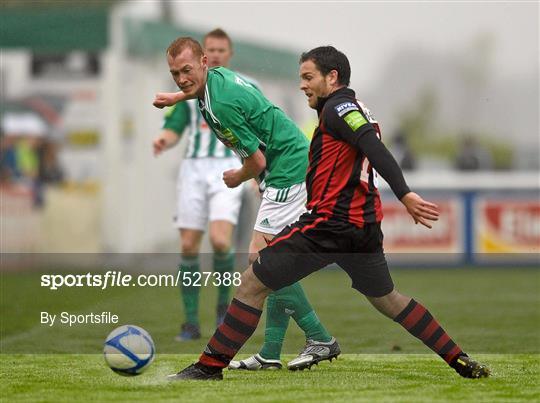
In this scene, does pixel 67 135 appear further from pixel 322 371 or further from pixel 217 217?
pixel 322 371

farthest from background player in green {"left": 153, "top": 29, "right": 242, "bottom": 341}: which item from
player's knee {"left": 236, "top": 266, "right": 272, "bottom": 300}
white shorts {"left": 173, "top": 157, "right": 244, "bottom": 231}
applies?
player's knee {"left": 236, "top": 266, "right": 272, "bottom": 300}

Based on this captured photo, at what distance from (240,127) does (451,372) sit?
1.91 m

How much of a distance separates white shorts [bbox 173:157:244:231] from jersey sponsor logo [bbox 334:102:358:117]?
3.18 metres

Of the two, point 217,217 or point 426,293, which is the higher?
point 217,217

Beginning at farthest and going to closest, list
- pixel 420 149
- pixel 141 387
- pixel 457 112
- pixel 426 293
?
pixel 420 149 → pixel 457 112 → pixel 426 293 → pixel 141 387

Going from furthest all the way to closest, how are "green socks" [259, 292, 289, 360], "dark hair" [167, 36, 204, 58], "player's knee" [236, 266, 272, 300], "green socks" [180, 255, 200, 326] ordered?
1. "green socks" [180, 255, 200, 326]
2. "green socks" [259, 292, 289, 360]
3. "dark hair" [167, 36, 204, 58]
4. "player's knee" [236, 266, 272, 300]

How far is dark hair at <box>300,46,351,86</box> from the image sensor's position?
711cm

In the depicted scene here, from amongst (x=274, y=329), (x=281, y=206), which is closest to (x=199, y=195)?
(x=281, y=206)

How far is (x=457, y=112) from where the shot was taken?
100ft

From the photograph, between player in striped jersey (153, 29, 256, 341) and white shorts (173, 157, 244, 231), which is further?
white shorts (173, 157, 244, 231)

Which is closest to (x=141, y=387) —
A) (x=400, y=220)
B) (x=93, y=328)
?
(x=93, y=328)

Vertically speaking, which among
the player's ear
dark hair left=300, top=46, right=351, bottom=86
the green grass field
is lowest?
the green grass field

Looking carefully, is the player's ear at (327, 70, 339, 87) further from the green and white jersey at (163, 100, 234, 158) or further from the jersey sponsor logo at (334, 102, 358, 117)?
the green and white jersey at (163, 100, 234, 158)

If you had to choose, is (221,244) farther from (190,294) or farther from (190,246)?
(190,294)
